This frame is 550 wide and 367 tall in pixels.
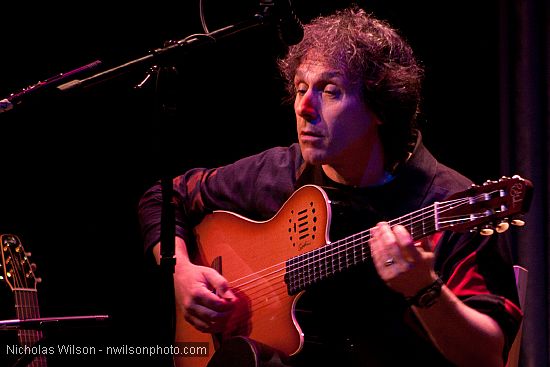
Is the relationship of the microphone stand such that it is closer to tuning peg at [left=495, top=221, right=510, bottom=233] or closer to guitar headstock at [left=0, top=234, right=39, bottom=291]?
tuning peg at [left=495, top=221, right=510, bottom=233]

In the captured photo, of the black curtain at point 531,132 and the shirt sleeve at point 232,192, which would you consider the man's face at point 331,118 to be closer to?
the shirt sleeve at point 232,192

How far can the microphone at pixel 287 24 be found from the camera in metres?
2.10

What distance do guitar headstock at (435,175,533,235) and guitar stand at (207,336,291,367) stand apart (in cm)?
78

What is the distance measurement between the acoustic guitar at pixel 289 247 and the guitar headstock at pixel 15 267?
0.75 meters

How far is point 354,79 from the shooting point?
257cm

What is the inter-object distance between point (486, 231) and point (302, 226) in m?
0.72

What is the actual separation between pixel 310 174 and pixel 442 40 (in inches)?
47.8

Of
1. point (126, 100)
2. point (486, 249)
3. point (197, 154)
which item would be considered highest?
point (126, 100)

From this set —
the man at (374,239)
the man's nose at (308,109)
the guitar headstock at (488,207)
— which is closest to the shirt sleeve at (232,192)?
the man at (374,239)

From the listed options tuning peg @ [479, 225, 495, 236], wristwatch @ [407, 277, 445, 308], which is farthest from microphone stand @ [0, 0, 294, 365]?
tuning peg @ [479, 225, 495, 236]

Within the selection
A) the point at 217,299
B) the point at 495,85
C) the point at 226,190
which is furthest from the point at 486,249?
the point at 495,85

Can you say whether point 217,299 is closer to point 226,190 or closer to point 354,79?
point 226,190

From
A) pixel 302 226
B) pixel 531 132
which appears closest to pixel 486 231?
pixel 302 226

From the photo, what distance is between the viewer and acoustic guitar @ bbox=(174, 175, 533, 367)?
6.51 feet
